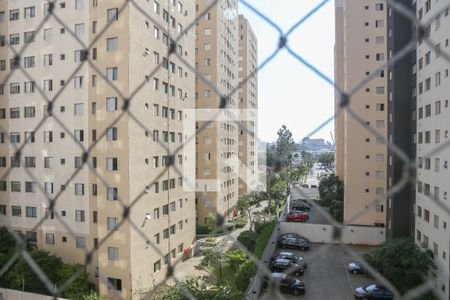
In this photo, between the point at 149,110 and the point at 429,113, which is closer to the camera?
the point at 429,113

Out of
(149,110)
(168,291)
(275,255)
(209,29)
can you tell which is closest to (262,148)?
(209,29)

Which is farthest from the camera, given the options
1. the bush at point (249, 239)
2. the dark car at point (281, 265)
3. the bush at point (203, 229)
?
the bush at point (203, 229)

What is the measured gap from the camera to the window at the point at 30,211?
5051mm

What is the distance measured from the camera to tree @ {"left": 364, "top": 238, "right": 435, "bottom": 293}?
3.82 meters

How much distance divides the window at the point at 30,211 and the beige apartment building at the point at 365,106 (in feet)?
17.4

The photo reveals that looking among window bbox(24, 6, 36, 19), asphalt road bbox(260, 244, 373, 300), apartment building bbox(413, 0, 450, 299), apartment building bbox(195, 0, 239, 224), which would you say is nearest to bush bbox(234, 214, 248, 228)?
apartment building bbox(195, 0, 239, 224)

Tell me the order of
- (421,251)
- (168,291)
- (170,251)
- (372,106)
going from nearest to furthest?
(168,291) → (421,251) → (170,251) → (372,106)

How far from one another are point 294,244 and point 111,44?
4286 millimetres

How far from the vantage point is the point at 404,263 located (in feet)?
12.8

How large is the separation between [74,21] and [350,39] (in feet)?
16.9

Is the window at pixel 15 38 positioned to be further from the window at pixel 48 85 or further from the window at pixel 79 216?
the window at pixel 79 216

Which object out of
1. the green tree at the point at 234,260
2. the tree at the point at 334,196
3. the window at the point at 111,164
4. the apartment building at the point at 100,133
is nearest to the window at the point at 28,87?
the apartment building at the point at 100,133

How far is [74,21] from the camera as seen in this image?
457 cm

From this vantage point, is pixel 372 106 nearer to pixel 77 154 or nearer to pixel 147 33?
pixel 147 33
